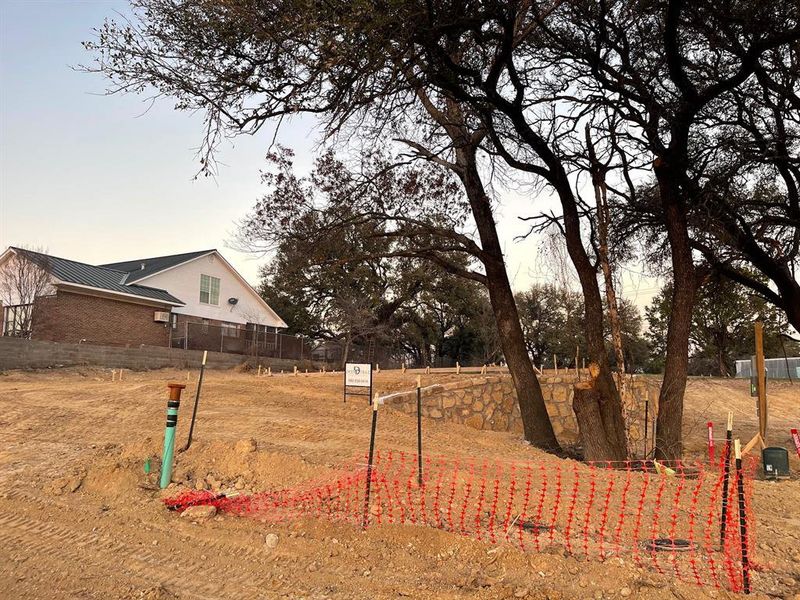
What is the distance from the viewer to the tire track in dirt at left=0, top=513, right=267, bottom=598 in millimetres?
3797

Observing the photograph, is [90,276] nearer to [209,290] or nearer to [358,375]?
[209,290]

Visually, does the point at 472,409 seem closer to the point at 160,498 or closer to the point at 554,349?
the point at 160,498

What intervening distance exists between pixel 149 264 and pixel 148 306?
5639 mm

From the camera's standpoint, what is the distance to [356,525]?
15.8ft

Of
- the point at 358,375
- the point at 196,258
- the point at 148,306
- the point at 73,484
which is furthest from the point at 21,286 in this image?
the point at 73,484

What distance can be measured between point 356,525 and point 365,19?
473 centimetres

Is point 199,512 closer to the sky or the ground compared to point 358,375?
closer to the ground

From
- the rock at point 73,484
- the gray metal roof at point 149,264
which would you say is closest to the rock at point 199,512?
the rock at point 73,484

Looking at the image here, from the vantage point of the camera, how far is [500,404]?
15.3 m

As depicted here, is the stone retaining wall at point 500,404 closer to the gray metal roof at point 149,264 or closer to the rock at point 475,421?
the rock at point 475,421

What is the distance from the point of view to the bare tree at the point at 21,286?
890 inches

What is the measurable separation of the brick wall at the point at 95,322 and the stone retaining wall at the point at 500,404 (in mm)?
16124

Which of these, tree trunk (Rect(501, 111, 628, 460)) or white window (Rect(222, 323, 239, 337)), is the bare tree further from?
tree trunk (Rect(501, 111, 628, 460))

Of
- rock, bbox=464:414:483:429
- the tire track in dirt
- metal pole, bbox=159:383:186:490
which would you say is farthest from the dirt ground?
rock, bbox=464:414:483:429
